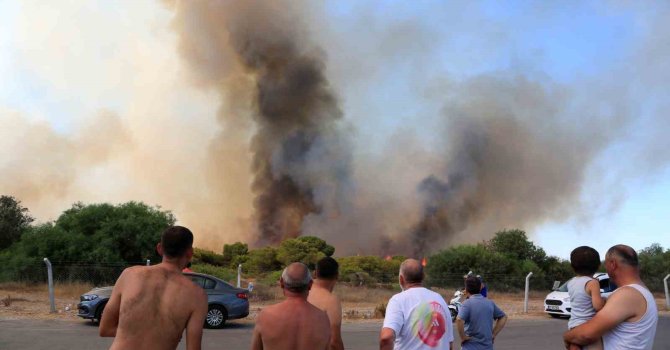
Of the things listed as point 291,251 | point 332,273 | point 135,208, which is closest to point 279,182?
point 291,251

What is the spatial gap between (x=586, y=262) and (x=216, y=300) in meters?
10.8

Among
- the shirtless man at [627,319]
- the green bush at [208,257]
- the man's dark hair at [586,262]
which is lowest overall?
the shirtless man at [627,319]

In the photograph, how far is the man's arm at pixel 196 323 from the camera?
3.37m

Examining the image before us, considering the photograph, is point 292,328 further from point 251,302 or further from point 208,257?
point 208,257

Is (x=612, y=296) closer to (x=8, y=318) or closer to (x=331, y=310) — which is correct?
(x=331, y=310)

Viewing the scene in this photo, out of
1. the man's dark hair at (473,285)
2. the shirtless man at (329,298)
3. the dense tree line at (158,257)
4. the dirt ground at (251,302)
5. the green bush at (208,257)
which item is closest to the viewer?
the shirtless man at (329,298)

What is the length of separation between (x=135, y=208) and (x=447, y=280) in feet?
58.3

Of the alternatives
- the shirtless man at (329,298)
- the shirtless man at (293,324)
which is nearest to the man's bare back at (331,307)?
the shirtless man at (329,298)

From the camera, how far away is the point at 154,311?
134 inches

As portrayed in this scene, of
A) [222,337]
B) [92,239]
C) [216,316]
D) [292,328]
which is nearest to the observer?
[292,328]

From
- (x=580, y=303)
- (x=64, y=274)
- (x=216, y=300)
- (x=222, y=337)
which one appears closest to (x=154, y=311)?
(x=580, y=303)

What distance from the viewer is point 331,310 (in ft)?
13.1

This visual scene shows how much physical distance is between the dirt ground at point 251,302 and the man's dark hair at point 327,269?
12.1 metres

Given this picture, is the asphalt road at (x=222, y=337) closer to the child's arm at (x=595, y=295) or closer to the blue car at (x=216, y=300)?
the blue car at (x=216, y=300)
